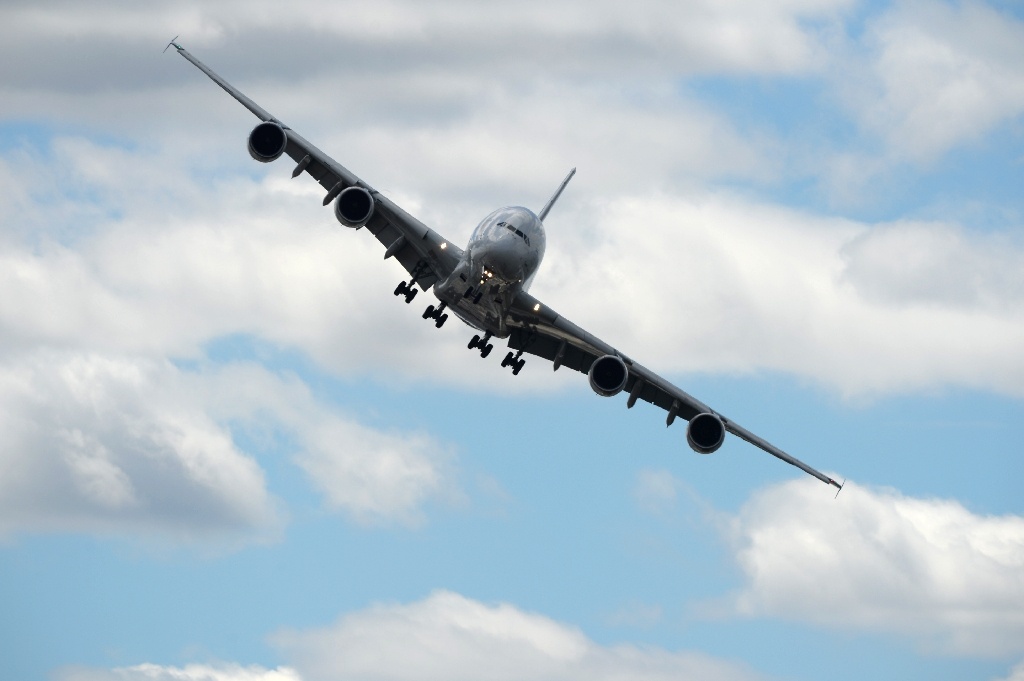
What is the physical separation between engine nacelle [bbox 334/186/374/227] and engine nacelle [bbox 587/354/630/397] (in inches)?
414

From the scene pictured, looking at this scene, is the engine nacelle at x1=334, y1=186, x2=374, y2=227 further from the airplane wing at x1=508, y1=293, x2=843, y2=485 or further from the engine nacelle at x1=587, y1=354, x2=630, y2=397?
the engine nacelle at x1=587, y1=354, x2=630, y2=397

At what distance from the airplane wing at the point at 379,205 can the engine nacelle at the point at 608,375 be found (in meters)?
6.87

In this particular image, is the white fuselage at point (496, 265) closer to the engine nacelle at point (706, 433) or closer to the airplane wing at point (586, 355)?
the airplane wing at point (586, 355)

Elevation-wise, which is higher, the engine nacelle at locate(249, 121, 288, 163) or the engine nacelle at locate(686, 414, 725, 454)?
the engine nacelle at locate(249, 121, 288, 163)

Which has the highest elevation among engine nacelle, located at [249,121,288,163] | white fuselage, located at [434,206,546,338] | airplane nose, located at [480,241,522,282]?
engine nacelle, located at [249,121,288,163]

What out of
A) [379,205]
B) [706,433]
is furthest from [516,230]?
[706,433]

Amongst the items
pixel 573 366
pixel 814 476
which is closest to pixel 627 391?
pixel 573 366

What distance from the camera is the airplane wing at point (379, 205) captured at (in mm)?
68875

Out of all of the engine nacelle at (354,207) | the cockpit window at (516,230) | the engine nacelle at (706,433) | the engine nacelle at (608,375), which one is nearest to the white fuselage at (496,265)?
the cockpit window at (516,230)

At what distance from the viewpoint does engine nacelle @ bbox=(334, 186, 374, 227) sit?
68125mm

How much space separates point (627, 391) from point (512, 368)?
18.0ft

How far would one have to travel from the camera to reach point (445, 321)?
71.0 meters

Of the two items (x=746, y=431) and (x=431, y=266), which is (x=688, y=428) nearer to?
(x=746, y=431)

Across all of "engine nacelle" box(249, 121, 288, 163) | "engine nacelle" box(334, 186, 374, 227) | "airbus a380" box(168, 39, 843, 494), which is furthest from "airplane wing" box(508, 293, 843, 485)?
"engine nacelle" box(249, 121, 288, 163)
